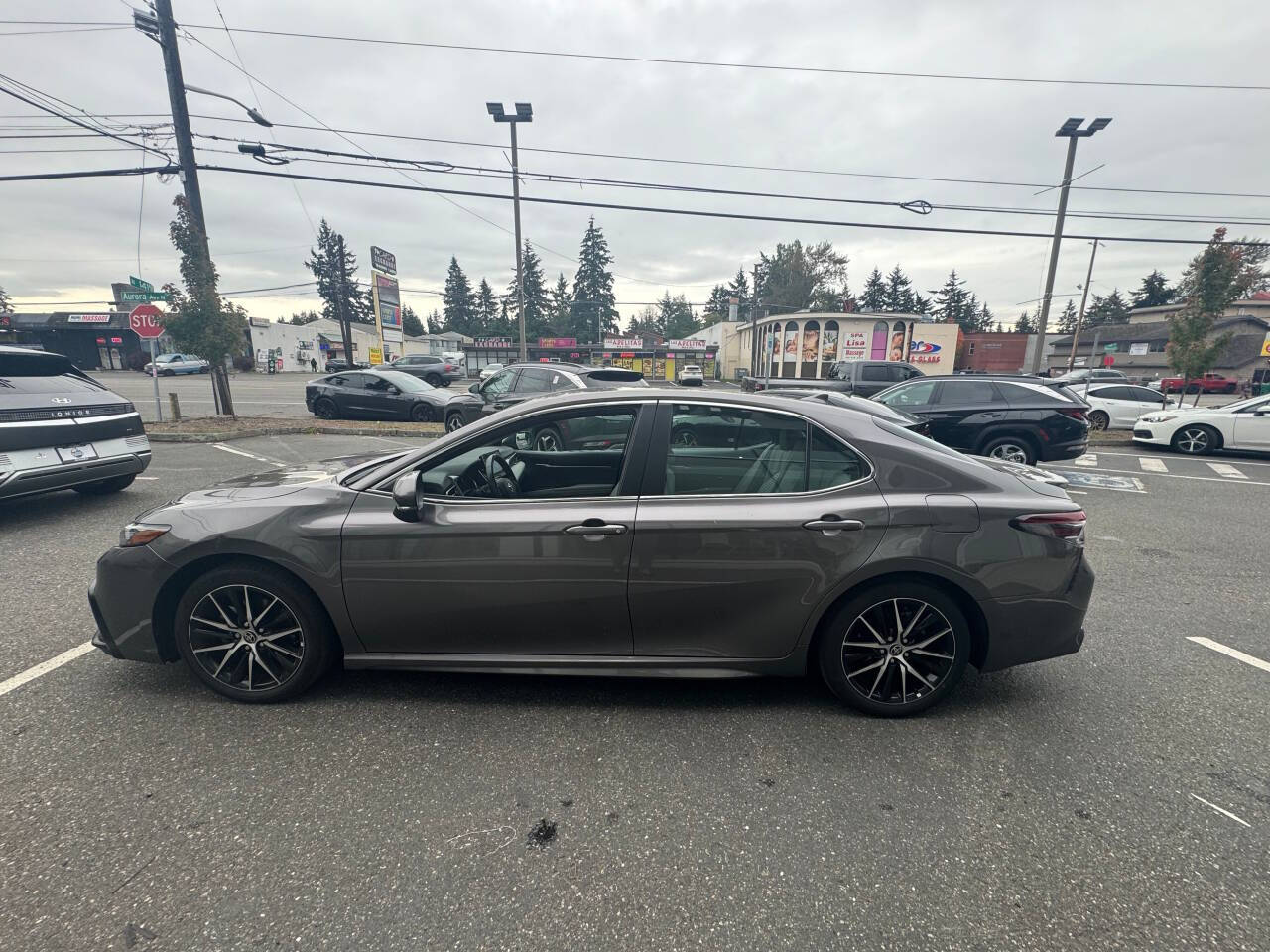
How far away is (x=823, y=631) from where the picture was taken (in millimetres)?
2680

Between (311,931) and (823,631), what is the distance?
2210 mm

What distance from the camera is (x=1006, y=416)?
8.86 metres

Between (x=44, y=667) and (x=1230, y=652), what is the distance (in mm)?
6832

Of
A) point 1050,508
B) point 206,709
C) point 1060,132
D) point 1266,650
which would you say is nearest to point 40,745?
point 206,709

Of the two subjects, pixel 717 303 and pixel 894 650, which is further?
pixel 717 303

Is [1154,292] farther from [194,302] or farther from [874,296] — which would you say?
[194,302]

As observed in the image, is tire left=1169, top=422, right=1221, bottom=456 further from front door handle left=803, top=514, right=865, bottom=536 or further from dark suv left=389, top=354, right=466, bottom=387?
→ dark suv left=389, top=354, right=466, bottom=387

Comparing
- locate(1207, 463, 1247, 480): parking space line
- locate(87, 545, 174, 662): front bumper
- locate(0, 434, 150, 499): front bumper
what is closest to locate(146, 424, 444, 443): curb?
locate(0, 434, 150, 499): front bumper

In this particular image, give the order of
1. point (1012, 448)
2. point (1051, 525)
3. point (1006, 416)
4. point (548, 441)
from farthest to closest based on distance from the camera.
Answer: point (1012, 448) → point (1006, 416) → point (548, 441) → point (1051, 525)

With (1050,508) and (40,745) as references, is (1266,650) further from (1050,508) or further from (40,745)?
(40,745)

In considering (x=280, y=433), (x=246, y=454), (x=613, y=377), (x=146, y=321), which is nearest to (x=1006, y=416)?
(x=613, y=377)

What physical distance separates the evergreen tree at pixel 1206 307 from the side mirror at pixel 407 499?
1997 cm

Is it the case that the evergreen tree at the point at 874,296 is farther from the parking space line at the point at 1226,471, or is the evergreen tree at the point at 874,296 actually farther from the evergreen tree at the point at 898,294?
the parking space line at the point at 1226,471

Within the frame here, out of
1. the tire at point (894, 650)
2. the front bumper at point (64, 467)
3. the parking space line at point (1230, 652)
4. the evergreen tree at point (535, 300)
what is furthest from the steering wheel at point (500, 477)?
the evergreen tree at point (535, 300)
